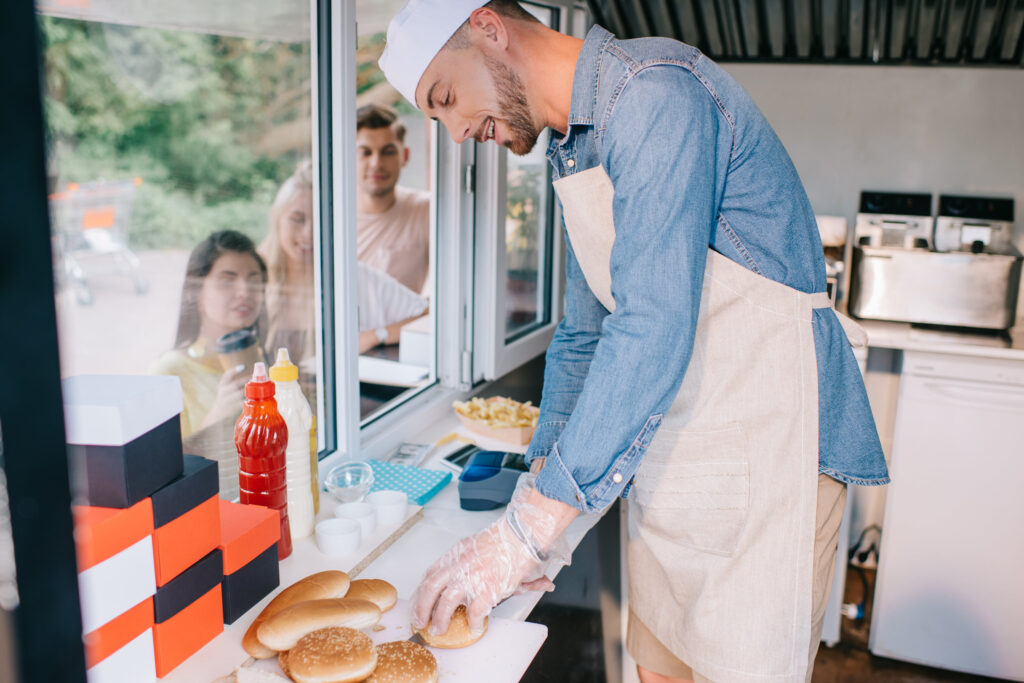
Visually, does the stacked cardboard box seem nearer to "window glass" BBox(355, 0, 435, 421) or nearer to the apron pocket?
the apron pocket

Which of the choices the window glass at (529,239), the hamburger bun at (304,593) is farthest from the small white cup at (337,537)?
the window glass at (529,239)

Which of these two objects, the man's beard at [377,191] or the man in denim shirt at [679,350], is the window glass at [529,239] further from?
the man in denim shirt at [679,350]

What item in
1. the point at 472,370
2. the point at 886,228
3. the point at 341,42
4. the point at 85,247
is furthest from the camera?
the point at 886,228

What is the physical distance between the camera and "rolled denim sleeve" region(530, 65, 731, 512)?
951mm

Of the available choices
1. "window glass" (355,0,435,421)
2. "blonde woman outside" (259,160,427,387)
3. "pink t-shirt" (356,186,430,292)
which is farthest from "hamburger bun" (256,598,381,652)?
"pink t-shirt" (356,186,430,292)

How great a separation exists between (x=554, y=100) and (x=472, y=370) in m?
1.23

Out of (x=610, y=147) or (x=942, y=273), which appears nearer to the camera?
(x=610, y=147)

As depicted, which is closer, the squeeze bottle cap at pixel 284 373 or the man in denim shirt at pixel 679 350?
the man in denim shirt at pixel 679 350

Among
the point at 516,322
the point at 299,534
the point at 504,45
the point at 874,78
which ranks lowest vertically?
the point at 299,534

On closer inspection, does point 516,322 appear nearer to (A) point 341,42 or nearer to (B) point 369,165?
(B) point 369,165

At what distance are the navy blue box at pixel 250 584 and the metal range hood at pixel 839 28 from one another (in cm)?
232

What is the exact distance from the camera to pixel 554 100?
1187 millimetres

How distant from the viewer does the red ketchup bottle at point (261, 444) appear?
1217 mm

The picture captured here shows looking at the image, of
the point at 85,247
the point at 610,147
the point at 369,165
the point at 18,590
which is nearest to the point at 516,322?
the point at 369,165
